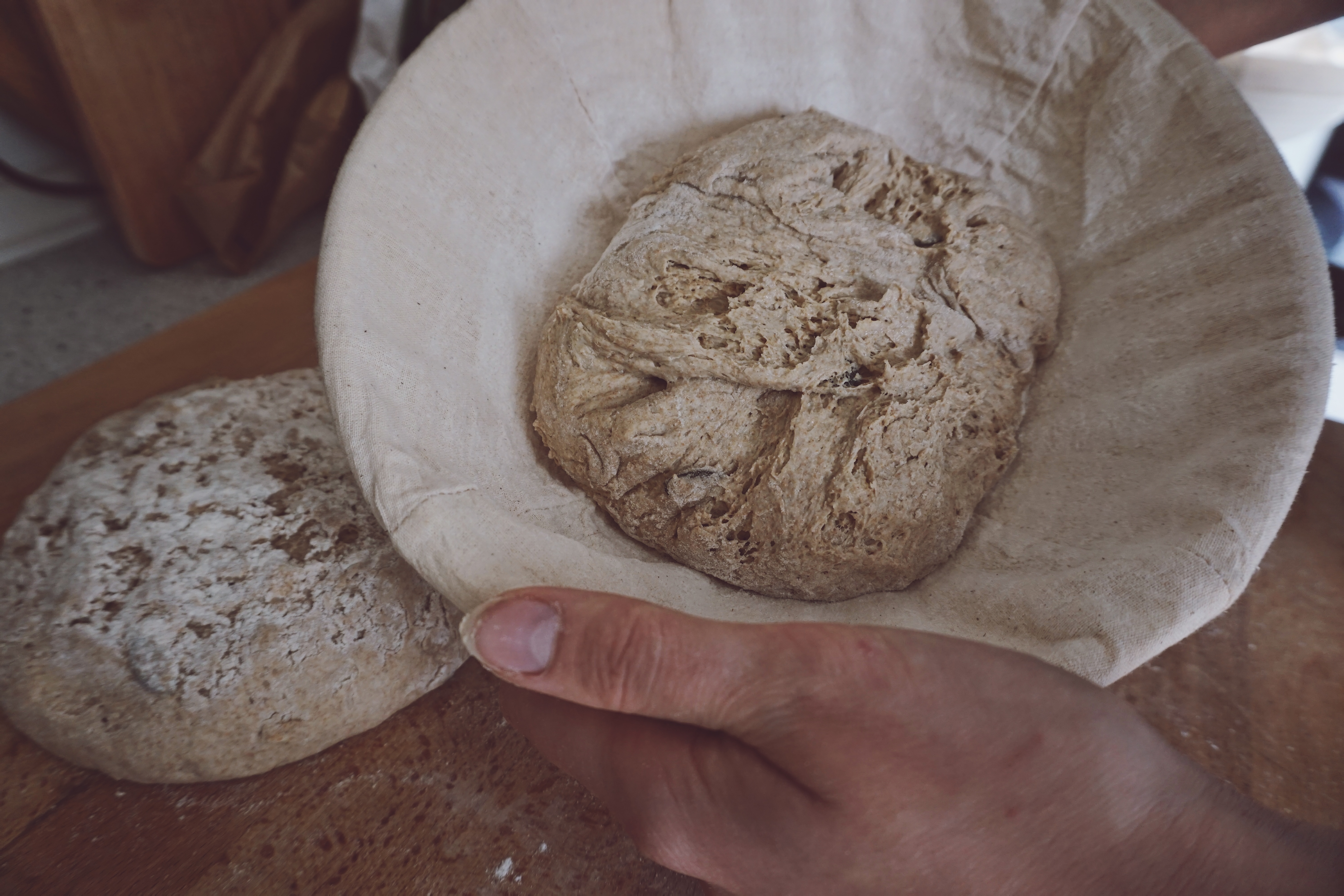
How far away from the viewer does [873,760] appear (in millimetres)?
600

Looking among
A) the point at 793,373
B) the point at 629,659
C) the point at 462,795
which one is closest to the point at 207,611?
the point at 462,795

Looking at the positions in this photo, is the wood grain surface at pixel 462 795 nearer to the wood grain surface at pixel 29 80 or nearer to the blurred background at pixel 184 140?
the blurred background at pixel 184 140

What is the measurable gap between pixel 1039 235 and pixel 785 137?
0.42m

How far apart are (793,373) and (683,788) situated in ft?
1.51

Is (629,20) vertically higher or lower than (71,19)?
higher

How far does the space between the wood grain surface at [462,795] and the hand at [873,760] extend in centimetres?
28

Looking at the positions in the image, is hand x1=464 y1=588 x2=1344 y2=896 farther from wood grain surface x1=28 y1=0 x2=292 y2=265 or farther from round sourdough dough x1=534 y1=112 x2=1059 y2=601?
wood grain surface x1=28 y1=0 x2=292 y2=265

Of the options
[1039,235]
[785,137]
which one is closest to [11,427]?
[785,137]

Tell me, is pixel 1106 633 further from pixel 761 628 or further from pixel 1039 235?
pixel 1039 235

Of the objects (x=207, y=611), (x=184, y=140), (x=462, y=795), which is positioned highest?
(x=184, y=140)

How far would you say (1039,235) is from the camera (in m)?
1.20

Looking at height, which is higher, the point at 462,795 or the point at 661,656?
the point at 661,656

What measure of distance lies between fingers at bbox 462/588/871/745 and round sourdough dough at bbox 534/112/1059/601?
254 millimetres

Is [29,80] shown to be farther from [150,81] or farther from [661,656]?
[661,656]
